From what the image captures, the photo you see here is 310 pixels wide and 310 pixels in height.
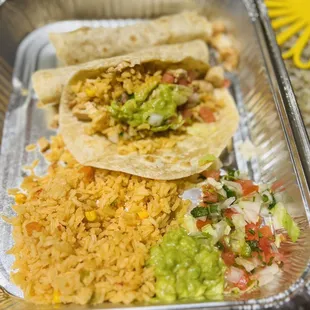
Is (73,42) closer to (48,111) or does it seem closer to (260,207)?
(48,111)

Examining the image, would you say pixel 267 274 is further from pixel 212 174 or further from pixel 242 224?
pixel 212 174

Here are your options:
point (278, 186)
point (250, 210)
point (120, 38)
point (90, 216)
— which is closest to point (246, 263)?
point (250, 210)

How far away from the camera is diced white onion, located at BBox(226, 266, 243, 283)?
210 cm

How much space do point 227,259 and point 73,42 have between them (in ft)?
6.23

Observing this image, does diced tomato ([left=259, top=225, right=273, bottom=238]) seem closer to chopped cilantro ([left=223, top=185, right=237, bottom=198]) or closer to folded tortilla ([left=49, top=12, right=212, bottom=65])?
chopped cilantro ([left=223, top=185, right=237, bottom=198])

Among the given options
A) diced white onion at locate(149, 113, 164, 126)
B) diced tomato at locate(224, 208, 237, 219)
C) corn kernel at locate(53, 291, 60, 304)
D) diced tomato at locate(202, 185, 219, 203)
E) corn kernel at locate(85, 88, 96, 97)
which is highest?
corn kernel at locate(85, 88, 96, 97)

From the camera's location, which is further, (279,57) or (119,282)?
(279,57)

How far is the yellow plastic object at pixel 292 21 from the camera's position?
10.2 feet

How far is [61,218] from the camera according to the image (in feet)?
7.06

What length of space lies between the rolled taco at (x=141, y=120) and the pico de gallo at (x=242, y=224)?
197mm

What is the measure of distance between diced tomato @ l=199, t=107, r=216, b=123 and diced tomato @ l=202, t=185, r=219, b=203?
58 cm

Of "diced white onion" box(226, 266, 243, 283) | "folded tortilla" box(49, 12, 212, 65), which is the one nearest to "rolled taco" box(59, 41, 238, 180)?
"folded tortilla" box(49, 12, 212, 65)

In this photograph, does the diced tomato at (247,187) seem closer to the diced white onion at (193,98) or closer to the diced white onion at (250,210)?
the diced white onion at (250,210)

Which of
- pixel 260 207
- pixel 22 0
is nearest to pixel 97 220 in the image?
pixel 260 207
